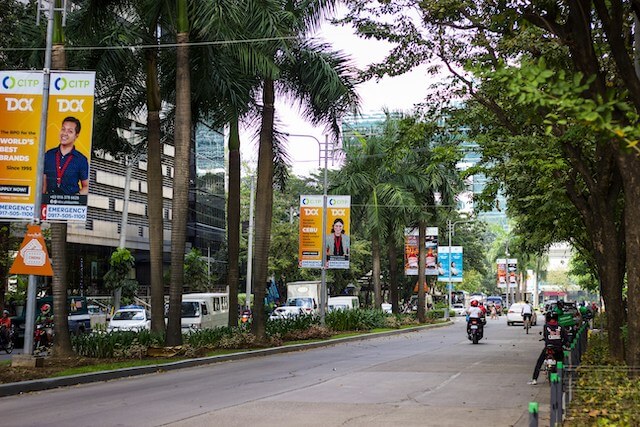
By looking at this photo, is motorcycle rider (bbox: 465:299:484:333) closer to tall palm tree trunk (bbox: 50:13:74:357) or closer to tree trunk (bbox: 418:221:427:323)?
tree trunk (bbox: 418:221:427:323)

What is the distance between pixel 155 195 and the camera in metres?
26.5

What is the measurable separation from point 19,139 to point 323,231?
1975cm

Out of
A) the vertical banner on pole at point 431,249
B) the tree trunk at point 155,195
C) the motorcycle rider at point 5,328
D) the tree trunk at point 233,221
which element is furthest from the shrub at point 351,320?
the motorcycle rider at point 5,328

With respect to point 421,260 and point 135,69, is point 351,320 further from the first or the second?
point 135,69

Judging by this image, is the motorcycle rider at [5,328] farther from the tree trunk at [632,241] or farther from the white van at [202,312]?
the tree trunk at [632,241]

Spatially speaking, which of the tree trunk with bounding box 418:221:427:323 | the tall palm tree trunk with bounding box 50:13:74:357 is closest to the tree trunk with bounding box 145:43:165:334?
the tall palm tree trunk with bounding box 50:13:74:357

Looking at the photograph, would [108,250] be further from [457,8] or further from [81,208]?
[457,8]

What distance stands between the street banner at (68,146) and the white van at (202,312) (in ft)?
48.5

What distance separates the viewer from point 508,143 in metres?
19.6

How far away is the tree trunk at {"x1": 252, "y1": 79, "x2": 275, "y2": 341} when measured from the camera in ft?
97.2

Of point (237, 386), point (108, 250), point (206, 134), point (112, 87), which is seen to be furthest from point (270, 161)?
point (206, 134)

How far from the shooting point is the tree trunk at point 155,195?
1022 inches

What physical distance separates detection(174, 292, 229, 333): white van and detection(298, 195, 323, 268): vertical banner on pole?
14.0 feet

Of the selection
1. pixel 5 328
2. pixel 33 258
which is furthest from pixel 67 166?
pixel 5 328
